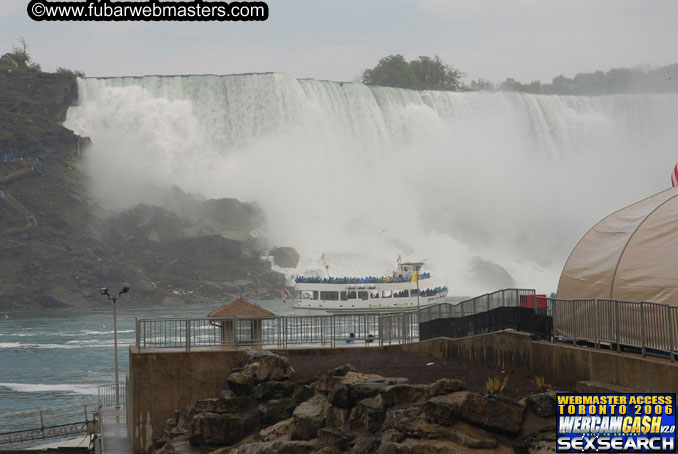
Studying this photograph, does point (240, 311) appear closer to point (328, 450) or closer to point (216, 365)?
point (216, 365)

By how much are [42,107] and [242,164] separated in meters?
26.4

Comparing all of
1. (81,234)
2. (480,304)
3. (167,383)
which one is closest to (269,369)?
(167,383)

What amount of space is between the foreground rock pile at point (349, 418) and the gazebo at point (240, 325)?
2.38 m

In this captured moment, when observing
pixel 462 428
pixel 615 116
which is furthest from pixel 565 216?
pixel 462 428

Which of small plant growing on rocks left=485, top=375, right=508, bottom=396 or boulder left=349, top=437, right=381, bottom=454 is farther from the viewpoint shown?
small plant growing on rocks left=485, top=375, right=508, bottom=396

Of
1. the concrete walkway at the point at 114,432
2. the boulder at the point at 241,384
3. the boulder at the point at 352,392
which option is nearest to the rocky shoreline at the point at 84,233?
the concrete walkway at the point at 114,432

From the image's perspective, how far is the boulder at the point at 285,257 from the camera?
4567 inches

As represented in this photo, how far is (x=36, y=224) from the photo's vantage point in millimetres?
108750

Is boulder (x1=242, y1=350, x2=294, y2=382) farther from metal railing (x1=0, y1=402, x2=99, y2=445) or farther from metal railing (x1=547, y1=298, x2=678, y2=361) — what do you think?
metal railing (x1=0, y1=402, x2=99, y2=445)

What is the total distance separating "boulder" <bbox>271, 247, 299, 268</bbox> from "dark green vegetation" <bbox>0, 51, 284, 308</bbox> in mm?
2598

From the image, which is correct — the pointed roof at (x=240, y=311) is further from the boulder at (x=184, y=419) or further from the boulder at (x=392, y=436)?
the boulder at (x=392, y=436)

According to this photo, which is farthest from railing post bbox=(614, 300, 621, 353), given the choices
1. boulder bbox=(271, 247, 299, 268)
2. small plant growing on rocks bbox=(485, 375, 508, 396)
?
boulder bbox=(271, 247, 299, 268)

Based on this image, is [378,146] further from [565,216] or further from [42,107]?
[42,107]

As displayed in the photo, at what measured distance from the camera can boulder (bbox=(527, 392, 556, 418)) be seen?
14.0m
